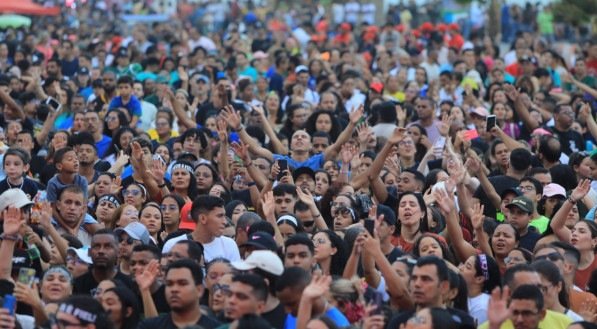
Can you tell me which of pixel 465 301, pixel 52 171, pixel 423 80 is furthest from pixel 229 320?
pixel 423 80

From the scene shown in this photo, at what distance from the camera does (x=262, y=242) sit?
32.1 ft

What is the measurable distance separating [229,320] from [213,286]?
0.98 m

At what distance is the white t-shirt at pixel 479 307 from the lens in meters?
9.56

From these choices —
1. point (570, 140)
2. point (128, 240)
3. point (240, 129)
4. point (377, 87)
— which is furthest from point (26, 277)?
point (377, 87)

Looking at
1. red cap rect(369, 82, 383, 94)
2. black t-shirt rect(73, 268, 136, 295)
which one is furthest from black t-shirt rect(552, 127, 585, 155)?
black t-shirt rect(73, 268, 136, 295)

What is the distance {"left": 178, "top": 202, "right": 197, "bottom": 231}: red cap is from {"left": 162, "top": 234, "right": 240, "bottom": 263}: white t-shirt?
746mm

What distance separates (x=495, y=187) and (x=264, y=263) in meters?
5.07

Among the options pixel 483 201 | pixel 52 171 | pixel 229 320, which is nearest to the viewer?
pixel 229 320

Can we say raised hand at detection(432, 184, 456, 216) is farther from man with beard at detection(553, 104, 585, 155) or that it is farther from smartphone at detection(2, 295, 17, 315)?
man with beard at detection(553, 104, 585, 155)

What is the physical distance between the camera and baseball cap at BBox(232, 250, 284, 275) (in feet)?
28.8

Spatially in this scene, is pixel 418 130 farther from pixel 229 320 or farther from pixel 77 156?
pixel 229 320

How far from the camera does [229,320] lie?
8.52 m

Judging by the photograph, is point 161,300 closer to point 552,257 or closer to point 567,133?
point 552,257

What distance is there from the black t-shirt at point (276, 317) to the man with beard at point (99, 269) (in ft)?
5.32
